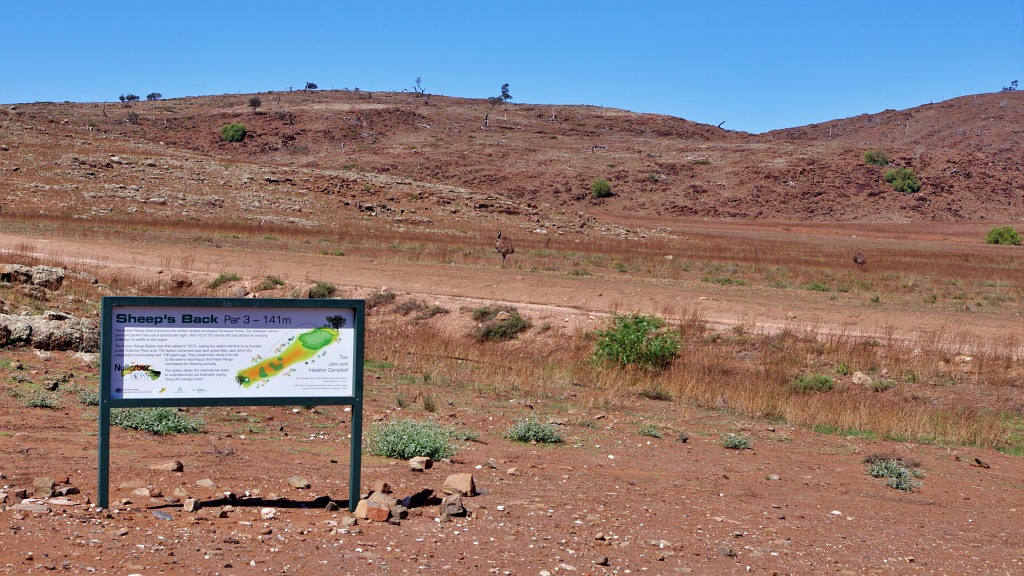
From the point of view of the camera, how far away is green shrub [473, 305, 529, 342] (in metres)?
19.9

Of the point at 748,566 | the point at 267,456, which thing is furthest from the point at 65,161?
the point at 748,566

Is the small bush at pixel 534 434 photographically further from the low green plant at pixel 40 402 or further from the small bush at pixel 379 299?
the small bush at pixel 379 299

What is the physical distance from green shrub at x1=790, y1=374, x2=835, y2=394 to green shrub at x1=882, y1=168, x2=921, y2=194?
8195cm

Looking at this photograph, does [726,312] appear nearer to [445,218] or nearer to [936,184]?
[445,218]

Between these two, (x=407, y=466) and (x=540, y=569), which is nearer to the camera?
(x=540, y=569)

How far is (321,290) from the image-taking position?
22.3 meters

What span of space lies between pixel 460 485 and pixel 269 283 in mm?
17506

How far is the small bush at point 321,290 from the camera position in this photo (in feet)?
72.2

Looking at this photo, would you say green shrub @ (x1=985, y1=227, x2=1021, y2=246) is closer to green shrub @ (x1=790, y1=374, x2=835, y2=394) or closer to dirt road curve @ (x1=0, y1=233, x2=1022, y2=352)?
dirt road curve @ (x1=0, y1=233, x2=1022, y2=352)

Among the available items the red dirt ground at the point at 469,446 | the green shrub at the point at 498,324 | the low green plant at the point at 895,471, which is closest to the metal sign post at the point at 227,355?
the red dirt ground at the point at 469,446

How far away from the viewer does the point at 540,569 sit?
569 centimetres

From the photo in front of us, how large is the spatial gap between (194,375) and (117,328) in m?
0.54

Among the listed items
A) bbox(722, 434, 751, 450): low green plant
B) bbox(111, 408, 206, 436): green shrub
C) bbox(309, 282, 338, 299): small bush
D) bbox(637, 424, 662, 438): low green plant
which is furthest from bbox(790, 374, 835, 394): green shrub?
bbox(309, 282, 338, 299): small bush

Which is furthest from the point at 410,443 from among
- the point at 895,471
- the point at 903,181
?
the point at 903,181
